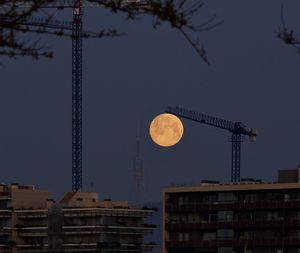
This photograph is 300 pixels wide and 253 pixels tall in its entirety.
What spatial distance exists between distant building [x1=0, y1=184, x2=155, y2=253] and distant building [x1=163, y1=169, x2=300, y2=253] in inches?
653

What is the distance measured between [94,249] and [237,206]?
24.0m

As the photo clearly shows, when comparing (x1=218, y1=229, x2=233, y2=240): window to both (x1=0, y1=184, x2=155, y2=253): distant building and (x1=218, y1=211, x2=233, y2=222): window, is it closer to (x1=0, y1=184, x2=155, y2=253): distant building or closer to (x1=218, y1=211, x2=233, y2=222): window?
(x1=218, y1=211, x2=233, y2=222): window

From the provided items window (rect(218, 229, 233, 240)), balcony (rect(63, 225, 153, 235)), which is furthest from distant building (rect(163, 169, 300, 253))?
balcony (rect(63, 225, 153, 235))

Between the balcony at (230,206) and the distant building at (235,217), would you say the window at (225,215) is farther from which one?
the balcony at (230,206)

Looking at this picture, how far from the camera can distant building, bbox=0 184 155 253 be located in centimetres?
14188

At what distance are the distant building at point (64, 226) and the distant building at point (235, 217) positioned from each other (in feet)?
54.4

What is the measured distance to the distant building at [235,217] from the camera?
11700 cm

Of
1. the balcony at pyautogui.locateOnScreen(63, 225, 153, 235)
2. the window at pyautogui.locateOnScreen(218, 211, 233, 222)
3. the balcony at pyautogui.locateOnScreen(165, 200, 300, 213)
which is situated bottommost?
the balcony at pyautogui.locateOnScreen(63, 225, 153, 235)

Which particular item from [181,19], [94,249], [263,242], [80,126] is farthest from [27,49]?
[80,126]

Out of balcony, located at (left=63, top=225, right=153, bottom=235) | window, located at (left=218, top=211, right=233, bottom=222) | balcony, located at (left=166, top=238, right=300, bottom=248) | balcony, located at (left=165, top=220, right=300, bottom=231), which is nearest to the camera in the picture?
balcony, located at (left=166, top=238, right=300, bottom=248)

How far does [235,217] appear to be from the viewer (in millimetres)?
121625

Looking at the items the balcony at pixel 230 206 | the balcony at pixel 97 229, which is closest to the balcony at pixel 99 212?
the balcony at pixel 97 229

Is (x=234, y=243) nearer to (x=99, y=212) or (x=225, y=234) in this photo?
(x=225, y=234)

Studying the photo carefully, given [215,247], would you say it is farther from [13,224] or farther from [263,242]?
[13,224]
